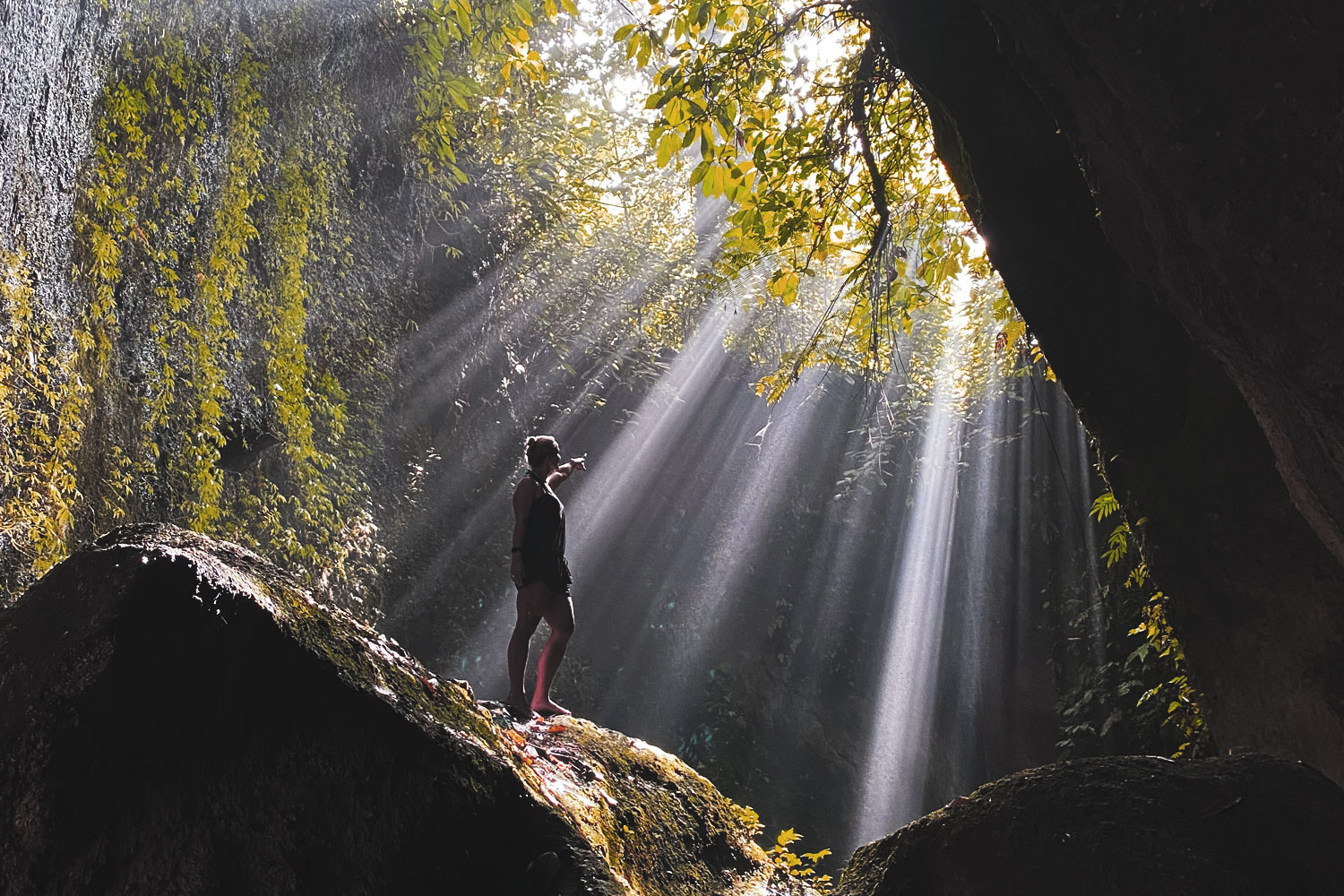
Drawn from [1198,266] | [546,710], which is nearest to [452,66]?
[546,710]

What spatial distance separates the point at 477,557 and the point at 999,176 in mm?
9768

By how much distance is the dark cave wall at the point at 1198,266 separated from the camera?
5.79 feet

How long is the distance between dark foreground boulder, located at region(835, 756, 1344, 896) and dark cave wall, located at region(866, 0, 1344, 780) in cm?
74

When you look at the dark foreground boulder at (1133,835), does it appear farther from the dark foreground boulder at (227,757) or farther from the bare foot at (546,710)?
the bare foot at (546,710)

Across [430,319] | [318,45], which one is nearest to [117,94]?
[318,45]

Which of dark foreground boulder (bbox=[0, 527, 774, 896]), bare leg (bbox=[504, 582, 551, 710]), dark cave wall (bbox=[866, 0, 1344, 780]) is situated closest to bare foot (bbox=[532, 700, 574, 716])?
bare leg (bbox=[504, 582, 551, 710])

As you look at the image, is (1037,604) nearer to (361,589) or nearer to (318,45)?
(361,589)

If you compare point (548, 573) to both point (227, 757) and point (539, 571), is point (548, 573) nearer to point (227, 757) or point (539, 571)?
point (539, 571)

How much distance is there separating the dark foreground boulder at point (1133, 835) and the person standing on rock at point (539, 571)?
2689mm

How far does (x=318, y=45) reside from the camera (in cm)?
693

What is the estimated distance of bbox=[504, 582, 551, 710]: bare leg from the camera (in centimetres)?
462

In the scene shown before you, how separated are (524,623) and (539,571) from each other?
326mm

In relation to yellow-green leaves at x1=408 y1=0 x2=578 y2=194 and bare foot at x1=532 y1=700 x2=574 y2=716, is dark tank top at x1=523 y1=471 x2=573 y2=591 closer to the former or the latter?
bare foot at x1=532 y1=700 x2=574 y2=716

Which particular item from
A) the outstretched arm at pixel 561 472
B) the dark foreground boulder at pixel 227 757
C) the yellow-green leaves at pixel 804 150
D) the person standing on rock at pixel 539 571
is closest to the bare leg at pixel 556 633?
the person standing on rock at pixel 539 571
